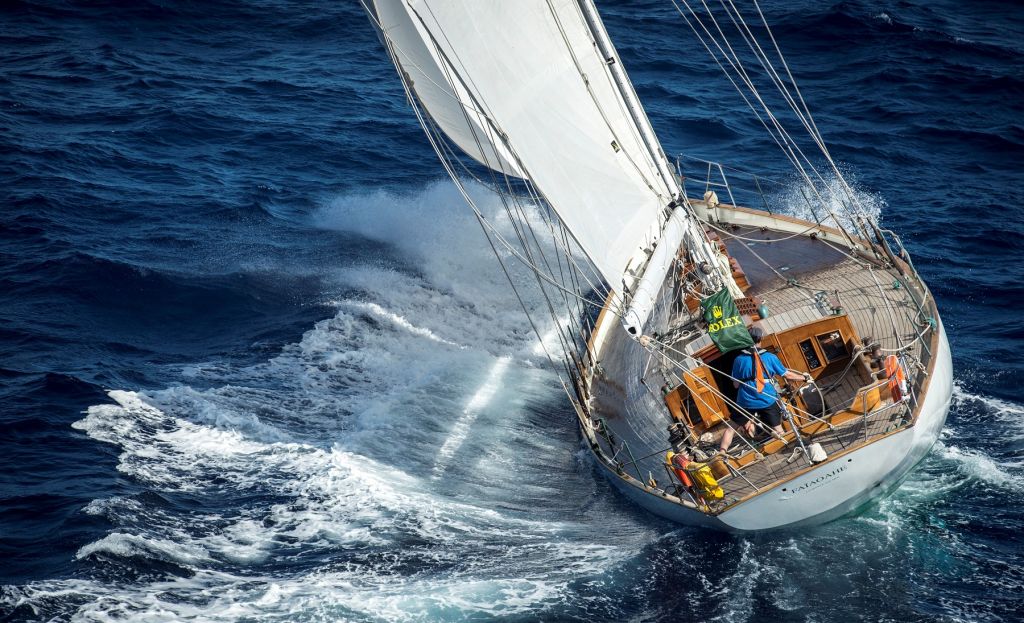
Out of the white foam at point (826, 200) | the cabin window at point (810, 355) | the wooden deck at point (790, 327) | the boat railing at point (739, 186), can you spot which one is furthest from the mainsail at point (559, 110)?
the white foam at point (826, 200)

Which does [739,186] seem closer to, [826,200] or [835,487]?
[826,200]

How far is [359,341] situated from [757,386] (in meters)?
10.9

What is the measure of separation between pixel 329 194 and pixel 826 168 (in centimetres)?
1640

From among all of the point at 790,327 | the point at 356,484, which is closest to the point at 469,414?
the point at 356,484

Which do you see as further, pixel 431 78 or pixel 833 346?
pixel 431 78

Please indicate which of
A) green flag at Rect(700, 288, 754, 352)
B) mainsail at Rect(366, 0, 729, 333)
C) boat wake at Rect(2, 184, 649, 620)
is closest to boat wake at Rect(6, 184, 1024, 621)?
boat wake at Rect(2, 184, 649, 620)

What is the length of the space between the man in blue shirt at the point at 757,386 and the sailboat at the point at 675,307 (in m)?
0.06

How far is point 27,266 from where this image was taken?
27.2 m

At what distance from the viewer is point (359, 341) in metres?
25.0

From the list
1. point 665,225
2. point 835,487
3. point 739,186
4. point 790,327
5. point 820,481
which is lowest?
point 739,186

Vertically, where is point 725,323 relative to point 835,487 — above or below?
above

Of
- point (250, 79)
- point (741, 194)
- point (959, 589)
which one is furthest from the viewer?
point (250, 79)

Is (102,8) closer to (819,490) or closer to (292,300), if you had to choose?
(292,300)

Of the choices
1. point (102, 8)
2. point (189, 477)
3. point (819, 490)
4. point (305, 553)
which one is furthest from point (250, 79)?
point (819, 490)
